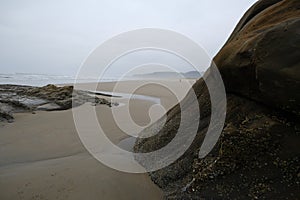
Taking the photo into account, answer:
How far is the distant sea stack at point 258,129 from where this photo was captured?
2469 mm

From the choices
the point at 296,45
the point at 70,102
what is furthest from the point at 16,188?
the point at 70,102

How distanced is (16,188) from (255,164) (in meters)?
3.27

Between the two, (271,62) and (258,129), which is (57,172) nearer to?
(258,129)

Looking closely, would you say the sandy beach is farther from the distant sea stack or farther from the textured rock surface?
the textured rock surface

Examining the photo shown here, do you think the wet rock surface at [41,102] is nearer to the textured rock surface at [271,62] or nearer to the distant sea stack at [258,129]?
the distant sea stack at [258,129]

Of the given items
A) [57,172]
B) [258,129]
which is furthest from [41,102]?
[258,129]

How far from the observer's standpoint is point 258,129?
274cm

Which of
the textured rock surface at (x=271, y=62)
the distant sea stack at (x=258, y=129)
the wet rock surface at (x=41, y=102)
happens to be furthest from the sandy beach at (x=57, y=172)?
the wet rock surface at (x=41, y=102)

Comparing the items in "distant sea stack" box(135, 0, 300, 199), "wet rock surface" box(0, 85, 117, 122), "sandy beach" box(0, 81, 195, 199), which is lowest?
"wet rock surface" box(0, 85, 117, 122)

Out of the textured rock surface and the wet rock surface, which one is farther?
the wet rock surface

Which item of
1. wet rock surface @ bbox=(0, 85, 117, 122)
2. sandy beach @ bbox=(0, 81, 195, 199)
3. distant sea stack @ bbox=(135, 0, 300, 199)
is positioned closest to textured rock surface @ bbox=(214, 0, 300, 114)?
distant sea stack @ bbox=(135, 0, 300, 199)

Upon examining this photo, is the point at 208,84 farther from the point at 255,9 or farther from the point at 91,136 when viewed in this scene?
the point at 91,136

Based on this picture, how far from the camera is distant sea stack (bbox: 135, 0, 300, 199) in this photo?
2.47m

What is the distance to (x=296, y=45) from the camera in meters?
2.44
